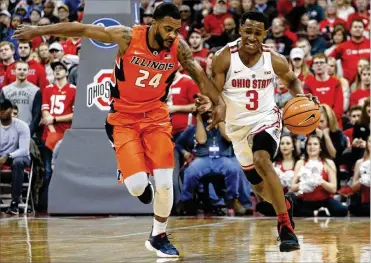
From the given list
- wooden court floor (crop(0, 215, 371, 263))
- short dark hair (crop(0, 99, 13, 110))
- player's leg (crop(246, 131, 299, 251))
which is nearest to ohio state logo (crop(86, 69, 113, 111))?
short dark hair (crop(0, 99, 13, 110))

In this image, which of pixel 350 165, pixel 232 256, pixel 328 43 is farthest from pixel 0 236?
pixel 328 43

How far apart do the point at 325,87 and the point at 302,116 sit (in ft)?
16.8

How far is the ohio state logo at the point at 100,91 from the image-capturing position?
11852 mm

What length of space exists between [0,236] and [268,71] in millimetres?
3389

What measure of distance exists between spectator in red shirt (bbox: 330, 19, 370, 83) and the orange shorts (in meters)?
7.03

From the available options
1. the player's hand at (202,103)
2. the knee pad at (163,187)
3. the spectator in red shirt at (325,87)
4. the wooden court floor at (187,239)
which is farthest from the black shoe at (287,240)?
the spectator in red shirt at (325,87)

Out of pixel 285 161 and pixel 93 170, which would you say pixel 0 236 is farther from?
pixel 285 161

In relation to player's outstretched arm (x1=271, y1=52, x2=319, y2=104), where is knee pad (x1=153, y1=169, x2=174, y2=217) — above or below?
below

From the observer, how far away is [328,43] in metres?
15.4

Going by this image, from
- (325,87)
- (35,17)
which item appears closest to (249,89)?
(325,87)

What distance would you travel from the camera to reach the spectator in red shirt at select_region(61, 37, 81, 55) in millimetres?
15445

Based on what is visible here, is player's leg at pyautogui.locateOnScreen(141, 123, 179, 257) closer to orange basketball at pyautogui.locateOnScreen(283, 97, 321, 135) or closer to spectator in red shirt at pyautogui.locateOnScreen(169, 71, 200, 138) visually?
orange basketball at pyautogui.locateOnScreen(283, 97, 321, 135)

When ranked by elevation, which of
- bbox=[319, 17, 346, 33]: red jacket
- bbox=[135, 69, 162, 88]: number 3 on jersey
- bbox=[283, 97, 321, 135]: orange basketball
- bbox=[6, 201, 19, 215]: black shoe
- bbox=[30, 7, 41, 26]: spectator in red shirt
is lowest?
bbox=[6, 201, 19, 215]: black shoe

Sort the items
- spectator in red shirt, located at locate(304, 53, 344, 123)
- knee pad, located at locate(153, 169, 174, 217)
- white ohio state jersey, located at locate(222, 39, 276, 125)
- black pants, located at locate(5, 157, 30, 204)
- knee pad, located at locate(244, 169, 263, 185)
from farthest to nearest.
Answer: spectator in red shirt, located at locate(304, 53, 344, 123)
black pants, located at locate(5, 157, 30, 204)
knee pad, located at locate(244, 169, 263, 185)
white ohio state jersey, located at locate(222, 39, 276, 125)
knee pad, located at locate(153, 169, 174, 217)
